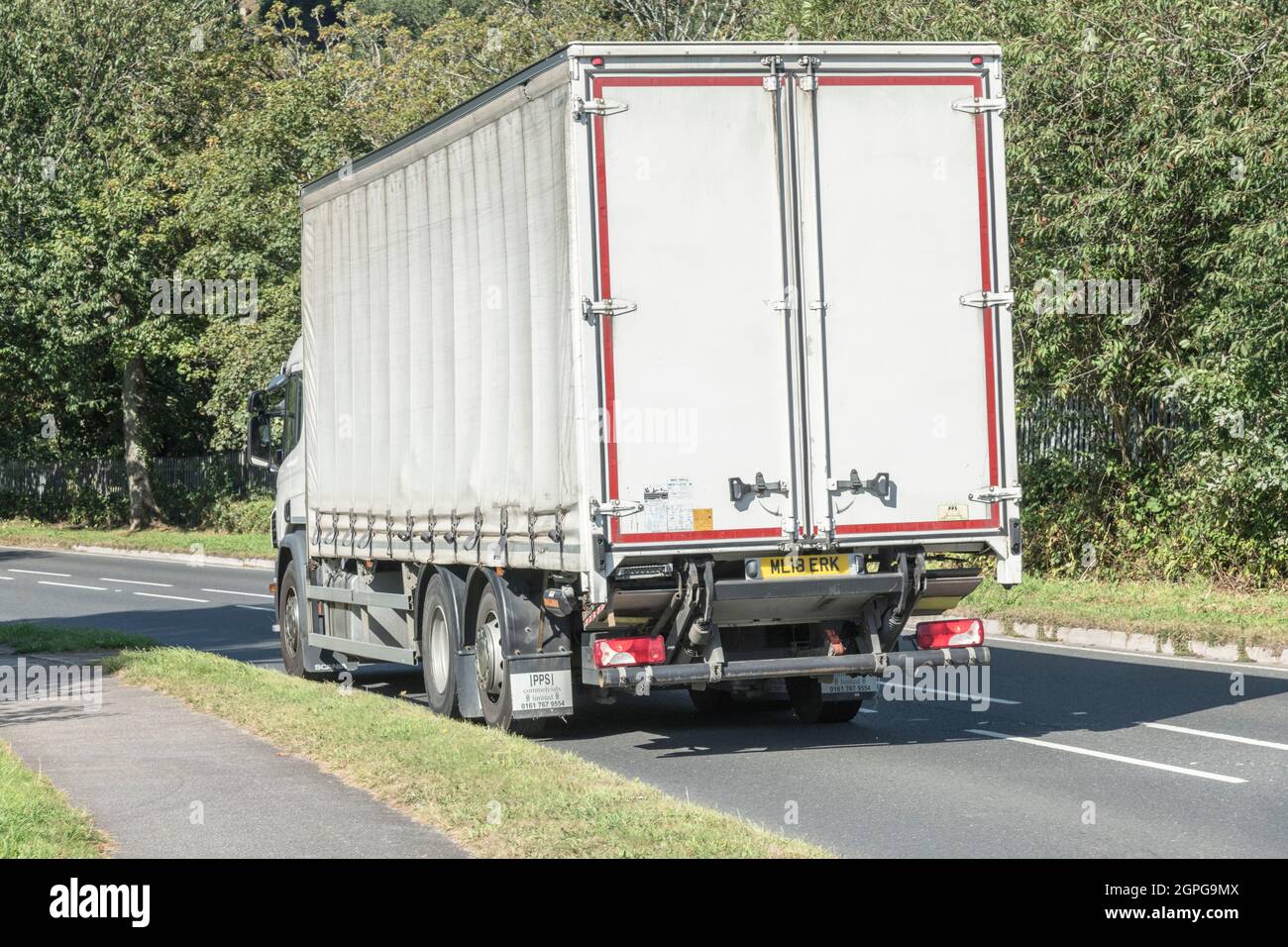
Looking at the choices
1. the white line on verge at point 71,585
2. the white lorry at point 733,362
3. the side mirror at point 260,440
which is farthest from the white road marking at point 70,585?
the white lorry at point 733,362

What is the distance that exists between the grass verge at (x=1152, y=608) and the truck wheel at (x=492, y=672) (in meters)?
6.74

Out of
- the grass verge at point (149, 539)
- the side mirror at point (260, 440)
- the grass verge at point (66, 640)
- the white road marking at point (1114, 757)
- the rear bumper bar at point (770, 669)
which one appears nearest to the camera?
the white road marking at point (1114, 757)

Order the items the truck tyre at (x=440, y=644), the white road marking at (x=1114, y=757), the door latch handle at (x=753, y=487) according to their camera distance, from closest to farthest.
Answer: the white road marking at (x=1114, y=757), the door latch handle at (x=753, y=487), the truck tyre at (x=440, y=644)

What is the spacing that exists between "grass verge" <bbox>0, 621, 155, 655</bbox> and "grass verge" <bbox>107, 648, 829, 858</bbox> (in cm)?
362

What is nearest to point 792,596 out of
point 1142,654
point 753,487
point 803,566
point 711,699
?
point 803,566

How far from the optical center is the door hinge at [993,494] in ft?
34.6

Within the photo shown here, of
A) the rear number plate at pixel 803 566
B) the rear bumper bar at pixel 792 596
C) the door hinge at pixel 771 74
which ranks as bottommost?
the rear bumper bar at pixel 792 596

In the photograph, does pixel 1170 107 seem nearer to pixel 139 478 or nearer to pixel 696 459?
pixel 696 459

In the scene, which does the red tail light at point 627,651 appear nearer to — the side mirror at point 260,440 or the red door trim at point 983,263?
the red door trim at point 983,263

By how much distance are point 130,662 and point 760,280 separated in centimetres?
769

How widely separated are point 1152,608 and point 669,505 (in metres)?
9.02

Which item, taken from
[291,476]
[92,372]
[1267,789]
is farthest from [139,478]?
[1267,789]

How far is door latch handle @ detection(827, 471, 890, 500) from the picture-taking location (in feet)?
33.8

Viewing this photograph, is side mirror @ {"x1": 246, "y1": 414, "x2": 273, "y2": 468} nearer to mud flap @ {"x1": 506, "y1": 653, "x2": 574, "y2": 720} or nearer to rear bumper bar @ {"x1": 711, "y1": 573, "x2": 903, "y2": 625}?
mud flap @ {"x1": 506, "y1": 653, "x2": 574, "y2": 720}
